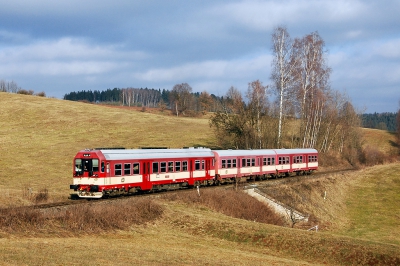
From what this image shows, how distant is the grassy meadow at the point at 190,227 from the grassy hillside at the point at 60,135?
0.32 m

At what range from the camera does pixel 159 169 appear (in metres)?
33.6

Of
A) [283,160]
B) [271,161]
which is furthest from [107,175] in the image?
[283,160]

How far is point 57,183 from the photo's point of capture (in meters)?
43.1

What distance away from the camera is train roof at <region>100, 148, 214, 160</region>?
30.3m

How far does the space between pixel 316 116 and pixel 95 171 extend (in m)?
43.6

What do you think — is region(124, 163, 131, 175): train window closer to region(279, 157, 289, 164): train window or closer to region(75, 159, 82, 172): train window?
region(75, 159, 82, 172): train window

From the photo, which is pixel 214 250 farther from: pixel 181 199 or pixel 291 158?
pixel 291 158

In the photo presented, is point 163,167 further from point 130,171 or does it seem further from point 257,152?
point 257,152

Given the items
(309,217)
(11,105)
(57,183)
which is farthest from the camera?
(11,105)

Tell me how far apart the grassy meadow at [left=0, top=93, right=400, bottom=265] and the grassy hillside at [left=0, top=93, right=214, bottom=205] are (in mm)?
321

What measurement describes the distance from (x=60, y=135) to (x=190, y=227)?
172 ft

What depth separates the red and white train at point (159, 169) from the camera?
1172 inches

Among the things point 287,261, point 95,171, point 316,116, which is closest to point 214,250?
point 287,261

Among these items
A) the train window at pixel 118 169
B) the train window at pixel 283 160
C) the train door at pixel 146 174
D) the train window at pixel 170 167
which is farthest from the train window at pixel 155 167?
the train window at pixel 283 160
